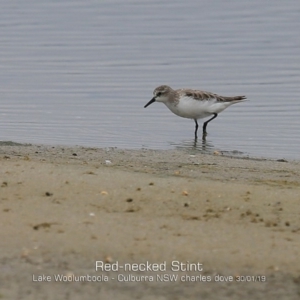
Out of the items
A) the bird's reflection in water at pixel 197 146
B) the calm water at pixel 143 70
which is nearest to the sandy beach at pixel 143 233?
the bird's reflection in water at pixel 197 146

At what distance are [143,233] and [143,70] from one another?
11376mm

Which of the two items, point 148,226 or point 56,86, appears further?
point 56,86

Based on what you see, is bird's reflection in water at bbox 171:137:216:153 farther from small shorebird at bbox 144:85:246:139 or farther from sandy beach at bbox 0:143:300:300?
sandy beach at bbox 0:143:300:300

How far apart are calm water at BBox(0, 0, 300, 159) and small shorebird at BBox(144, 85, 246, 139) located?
23 cm

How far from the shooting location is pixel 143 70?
55.9ft

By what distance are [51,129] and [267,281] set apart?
759cm

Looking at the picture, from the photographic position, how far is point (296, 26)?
21531 millimetres

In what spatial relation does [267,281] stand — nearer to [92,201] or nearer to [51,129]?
[92,201]

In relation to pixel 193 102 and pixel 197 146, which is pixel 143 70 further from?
pixel 197 146

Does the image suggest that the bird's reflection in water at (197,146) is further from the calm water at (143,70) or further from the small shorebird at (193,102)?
the small shorebird at (193,102)

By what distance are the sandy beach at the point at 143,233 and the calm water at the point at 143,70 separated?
386cm

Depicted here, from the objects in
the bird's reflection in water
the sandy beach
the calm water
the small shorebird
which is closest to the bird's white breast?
the small shorebird

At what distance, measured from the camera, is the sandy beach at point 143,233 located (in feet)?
16.6

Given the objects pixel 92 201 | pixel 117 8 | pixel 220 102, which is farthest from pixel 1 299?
pixel 117 8
